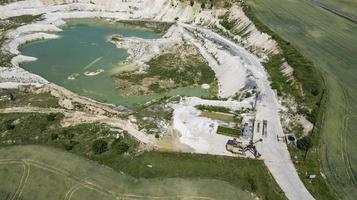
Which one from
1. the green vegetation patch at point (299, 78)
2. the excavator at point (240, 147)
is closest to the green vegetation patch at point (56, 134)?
the excavator at point (240, 147)

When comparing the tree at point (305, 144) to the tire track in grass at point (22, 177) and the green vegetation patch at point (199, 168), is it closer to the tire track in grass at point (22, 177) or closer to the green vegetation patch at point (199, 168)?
the green vegetation patch at point (199, 168)

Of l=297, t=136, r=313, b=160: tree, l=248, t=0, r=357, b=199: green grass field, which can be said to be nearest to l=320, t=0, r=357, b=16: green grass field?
l=248, t=0, r=357, b=199: green grass field

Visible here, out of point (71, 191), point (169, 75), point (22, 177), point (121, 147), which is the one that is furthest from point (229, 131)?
point (22, 177)

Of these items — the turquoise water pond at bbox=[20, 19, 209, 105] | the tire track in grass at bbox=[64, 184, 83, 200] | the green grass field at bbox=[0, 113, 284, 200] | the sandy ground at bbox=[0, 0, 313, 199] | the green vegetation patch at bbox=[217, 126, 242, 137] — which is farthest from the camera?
the turquoise water pond at bbox=[20, 19, 209, 105]

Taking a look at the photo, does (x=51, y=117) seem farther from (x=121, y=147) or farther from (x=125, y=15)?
(x=125, y=15)

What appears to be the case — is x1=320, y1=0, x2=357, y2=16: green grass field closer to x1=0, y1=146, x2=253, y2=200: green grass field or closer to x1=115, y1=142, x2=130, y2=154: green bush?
x1=0, y1=146, x2=253, y2=200: green grass field
